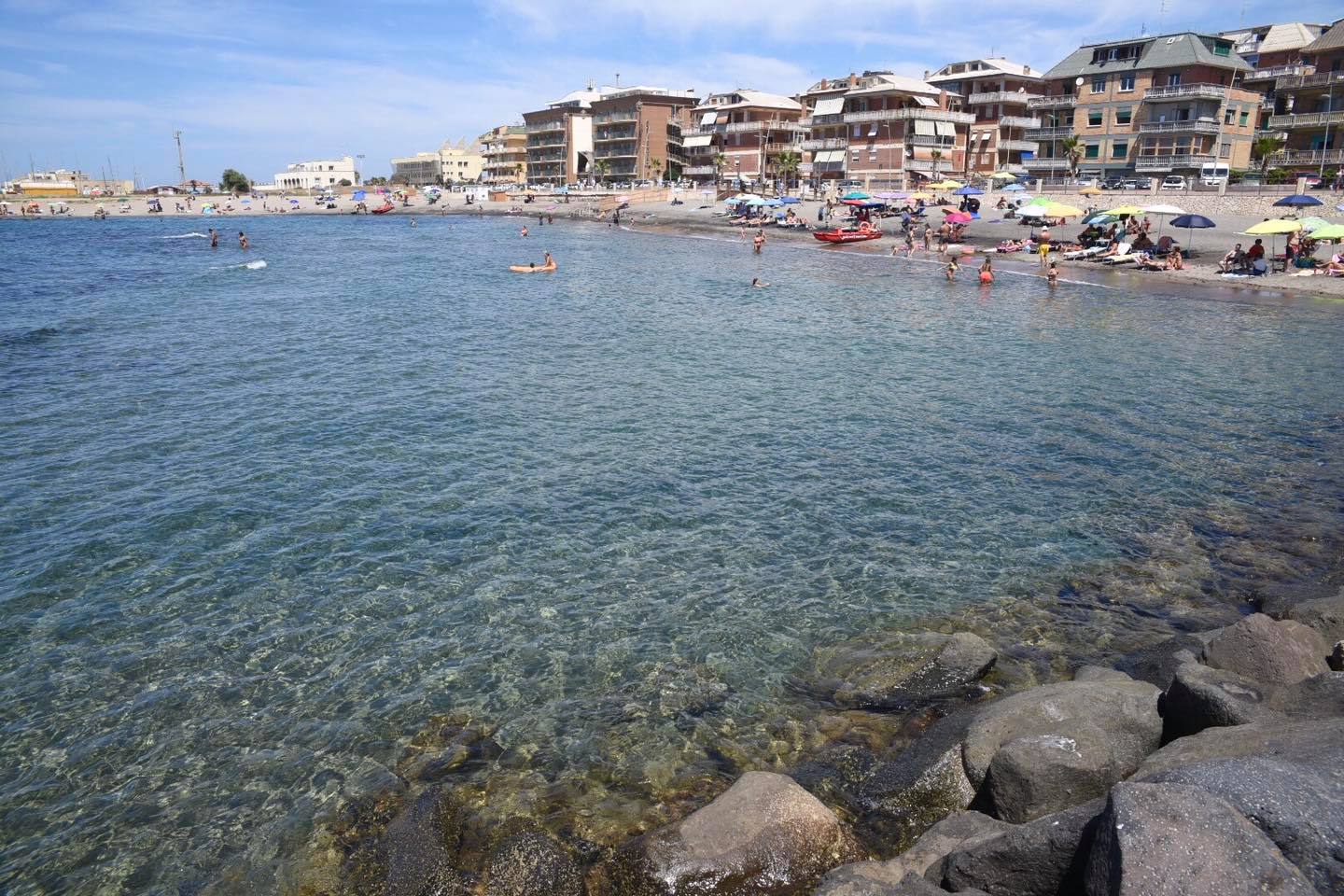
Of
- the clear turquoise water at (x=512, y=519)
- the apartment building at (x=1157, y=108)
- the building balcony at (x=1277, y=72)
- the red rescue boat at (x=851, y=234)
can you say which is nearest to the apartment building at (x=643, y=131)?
the apartment building at (x=1157, y=108)

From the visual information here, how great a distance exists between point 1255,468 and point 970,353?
1068 cm

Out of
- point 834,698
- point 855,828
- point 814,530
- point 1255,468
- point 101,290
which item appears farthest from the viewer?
point 101,290

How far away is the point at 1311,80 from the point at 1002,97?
29.2m

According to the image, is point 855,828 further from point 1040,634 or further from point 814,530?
point 814,530

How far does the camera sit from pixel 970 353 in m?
25.1

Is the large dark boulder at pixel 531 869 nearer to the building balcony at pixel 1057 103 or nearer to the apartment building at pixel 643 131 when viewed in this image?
the building balcony at pixel 1057 103

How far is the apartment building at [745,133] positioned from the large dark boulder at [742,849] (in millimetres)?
102320

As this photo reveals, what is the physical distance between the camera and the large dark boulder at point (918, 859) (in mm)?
5461

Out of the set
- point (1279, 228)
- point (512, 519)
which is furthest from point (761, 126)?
point (512, 519)

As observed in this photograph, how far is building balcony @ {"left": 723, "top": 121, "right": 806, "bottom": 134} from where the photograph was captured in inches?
4129

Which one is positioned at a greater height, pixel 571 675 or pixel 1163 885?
pixel 1163 885

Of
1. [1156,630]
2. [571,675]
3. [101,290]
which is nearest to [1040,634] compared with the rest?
[1156,630]

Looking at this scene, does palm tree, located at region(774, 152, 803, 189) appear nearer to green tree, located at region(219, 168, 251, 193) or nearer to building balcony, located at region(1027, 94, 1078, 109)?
building balcony, located at region(1027, 94, 1078, 109)

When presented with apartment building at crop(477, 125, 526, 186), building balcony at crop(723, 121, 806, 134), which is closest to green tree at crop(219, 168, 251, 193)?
apartment building at crop(477, 125, 526, 186)
